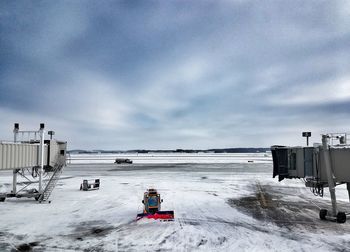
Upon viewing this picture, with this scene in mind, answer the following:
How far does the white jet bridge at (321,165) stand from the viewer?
20688mm

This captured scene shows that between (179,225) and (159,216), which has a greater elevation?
(159,216)

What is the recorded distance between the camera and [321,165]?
71.9ft

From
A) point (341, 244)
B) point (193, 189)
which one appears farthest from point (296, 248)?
point (193, 189)

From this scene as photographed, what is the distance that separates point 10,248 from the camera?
1516 centimetres

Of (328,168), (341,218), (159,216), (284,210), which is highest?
(328,168)

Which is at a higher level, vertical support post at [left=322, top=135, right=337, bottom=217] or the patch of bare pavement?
vertical support post at [left=322, top=135, right=337, bottom=217]

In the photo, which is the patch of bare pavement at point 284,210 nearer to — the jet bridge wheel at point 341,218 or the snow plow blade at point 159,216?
the jet bridge wheel at point 341,218

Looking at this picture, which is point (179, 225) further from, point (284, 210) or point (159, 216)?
point (284, 210)

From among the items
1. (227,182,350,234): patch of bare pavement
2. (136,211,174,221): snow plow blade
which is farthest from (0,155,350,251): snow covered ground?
(136,211,174,221): snow plow blade

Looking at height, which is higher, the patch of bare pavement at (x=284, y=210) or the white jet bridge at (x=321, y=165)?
the white jet bridge at (x=321, y=165)

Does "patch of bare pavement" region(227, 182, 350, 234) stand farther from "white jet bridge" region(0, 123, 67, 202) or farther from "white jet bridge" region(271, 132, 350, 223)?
"white jet bridge" region(0, 123, 67, 202)

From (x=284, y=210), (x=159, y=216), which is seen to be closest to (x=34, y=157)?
(x=159, y=216)

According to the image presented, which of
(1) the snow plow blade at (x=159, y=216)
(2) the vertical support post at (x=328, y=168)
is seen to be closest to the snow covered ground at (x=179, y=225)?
(1) the snow plow blade at (x=159, y=216)

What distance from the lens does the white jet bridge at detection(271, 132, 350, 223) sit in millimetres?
20688
